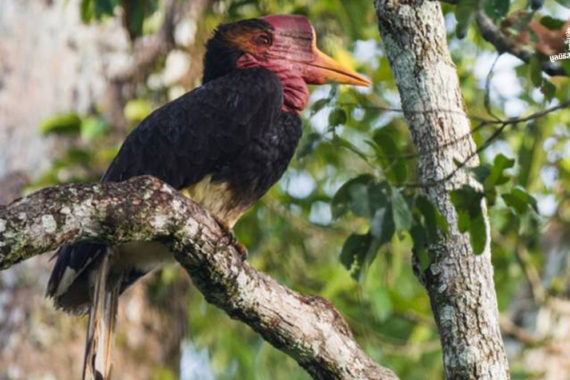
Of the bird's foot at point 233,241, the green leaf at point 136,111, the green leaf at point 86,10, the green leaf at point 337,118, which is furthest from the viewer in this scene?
the green leaf at point 136,111

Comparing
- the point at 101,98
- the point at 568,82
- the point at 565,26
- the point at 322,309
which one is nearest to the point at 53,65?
the point at 101,98

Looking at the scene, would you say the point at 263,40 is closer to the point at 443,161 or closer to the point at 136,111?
the point at 443,161

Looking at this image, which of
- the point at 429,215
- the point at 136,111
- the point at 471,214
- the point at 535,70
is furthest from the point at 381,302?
the point at 535,70

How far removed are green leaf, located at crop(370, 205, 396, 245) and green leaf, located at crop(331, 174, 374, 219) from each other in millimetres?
25

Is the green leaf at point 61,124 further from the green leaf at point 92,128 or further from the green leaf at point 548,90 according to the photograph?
the green leaf at point 548,90

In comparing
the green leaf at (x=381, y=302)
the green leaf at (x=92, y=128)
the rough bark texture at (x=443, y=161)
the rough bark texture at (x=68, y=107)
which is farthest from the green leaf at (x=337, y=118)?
the rough bark texture at (x=68, y=107)

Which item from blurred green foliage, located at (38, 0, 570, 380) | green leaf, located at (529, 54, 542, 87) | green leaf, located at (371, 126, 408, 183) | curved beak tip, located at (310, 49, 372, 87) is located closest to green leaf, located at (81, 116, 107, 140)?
blurred green foliage, located at (38, 0, 570, 380)

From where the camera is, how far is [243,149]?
11.5ft

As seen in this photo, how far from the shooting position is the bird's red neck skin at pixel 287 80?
3.83 metres

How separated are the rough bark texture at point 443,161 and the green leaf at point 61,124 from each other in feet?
7.95

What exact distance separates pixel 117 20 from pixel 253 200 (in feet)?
8.22

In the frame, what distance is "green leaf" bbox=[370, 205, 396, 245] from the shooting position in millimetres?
2617

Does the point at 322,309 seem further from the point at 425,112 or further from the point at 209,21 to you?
the point at 209,21

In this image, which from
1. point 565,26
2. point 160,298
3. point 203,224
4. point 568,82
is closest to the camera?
point 565,26
